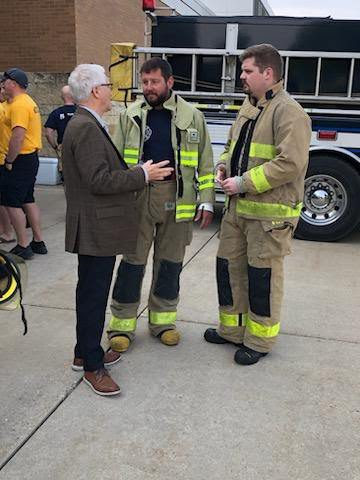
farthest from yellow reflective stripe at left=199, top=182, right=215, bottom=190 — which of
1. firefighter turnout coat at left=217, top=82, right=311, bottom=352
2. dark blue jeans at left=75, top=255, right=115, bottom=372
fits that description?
dark blue jeans at left=75, top=255, right=115, bottom=372

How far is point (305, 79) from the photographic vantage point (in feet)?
20.6

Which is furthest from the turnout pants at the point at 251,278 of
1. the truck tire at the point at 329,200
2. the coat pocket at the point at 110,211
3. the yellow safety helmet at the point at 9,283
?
the truck tire at the point at 329,200

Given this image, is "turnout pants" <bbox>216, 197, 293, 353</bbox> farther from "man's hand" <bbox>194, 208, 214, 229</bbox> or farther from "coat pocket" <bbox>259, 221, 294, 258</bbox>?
"man's hand" <bbox>194, 208, 214, 229</bbox>

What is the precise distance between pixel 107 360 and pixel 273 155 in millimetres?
1627

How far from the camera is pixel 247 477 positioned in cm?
242

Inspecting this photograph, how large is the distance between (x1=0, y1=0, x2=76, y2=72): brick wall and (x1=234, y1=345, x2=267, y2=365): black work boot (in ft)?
25.9

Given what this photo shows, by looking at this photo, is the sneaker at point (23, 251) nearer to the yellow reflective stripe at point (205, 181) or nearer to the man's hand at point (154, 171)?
the yellow reflective stripe at point (205, 181)

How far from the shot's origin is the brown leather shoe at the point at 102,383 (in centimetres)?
303

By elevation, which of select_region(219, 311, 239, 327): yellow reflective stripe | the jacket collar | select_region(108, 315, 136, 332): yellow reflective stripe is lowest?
select_region(108, 315, 136, 332): yellow reflective stripe

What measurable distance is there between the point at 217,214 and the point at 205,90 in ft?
6.41

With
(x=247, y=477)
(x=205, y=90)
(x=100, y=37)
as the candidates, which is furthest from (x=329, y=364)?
(x=100, y=37)

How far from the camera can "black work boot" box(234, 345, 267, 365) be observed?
11.3ft

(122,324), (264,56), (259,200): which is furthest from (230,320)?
(264,56)

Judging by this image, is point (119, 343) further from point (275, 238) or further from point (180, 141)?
point (180, 141)
